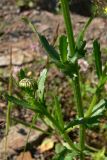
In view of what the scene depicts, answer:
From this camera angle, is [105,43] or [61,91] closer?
[61,91]

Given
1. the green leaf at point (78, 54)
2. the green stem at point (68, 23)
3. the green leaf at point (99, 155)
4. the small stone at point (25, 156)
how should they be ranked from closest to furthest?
1. the green stem at point (68, 23)
2. the green leaf at point (78, 54)
3. the green leaf at point (99, 155)
4. the small stone at point (25, 156)

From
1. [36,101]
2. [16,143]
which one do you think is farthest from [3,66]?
[36,101]

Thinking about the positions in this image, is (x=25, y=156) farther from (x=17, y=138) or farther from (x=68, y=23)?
(x=68, y=23)

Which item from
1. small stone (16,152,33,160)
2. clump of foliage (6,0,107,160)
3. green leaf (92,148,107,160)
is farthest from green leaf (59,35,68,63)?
small stone (16,152,33,160)

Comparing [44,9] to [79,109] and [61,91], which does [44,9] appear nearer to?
[61,91]

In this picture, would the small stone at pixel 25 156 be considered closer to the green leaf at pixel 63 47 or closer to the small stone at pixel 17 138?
the small stone at pixel 17 138

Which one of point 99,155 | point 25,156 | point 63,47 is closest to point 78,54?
point 63,47

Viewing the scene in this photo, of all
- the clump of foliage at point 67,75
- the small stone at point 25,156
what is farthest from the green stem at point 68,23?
the small stone at point 25,156

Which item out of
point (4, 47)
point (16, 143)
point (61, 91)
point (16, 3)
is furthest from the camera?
point (16, 3)
